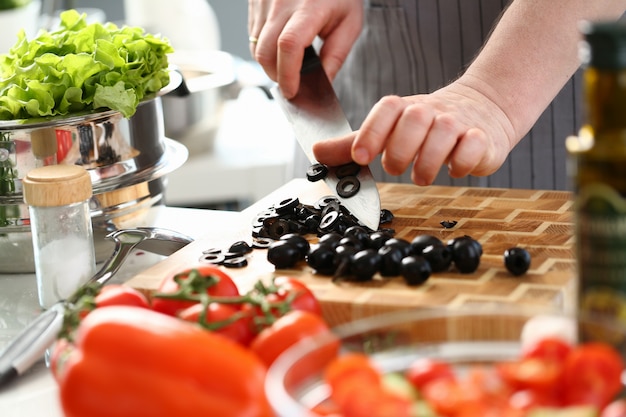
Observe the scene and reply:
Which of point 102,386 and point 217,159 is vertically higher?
point 102,386

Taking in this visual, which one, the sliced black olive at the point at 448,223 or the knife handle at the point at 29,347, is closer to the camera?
the knife handle at the point at 29,347

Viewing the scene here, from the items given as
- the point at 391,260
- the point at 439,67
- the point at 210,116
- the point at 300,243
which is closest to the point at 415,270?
the point at 391,260

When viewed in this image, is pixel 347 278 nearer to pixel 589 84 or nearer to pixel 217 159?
pixel 589 84

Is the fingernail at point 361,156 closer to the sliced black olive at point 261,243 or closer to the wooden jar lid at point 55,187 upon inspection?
the sliced black olive at point 261,243

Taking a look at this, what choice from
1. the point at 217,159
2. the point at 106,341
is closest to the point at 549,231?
the point at 106,341

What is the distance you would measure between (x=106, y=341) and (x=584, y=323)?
29 centimetres

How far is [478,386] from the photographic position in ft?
1.69

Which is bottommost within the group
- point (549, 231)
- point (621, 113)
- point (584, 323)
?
point (549, 231)

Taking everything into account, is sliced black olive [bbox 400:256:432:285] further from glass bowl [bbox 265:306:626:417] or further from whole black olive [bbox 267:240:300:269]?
glass bowl [bbox 265:306:626:417]

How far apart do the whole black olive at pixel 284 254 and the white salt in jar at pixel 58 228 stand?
233 mm

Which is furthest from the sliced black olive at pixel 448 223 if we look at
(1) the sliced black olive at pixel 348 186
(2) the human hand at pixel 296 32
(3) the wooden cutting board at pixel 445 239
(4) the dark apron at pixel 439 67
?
(4) the dark apron at pixel 439 67

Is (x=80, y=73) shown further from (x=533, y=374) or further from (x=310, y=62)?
(x=533, y=374)

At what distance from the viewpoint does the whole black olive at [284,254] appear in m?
1.01

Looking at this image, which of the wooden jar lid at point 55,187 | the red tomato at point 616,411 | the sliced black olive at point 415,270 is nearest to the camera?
the red tomato at point 616,411
